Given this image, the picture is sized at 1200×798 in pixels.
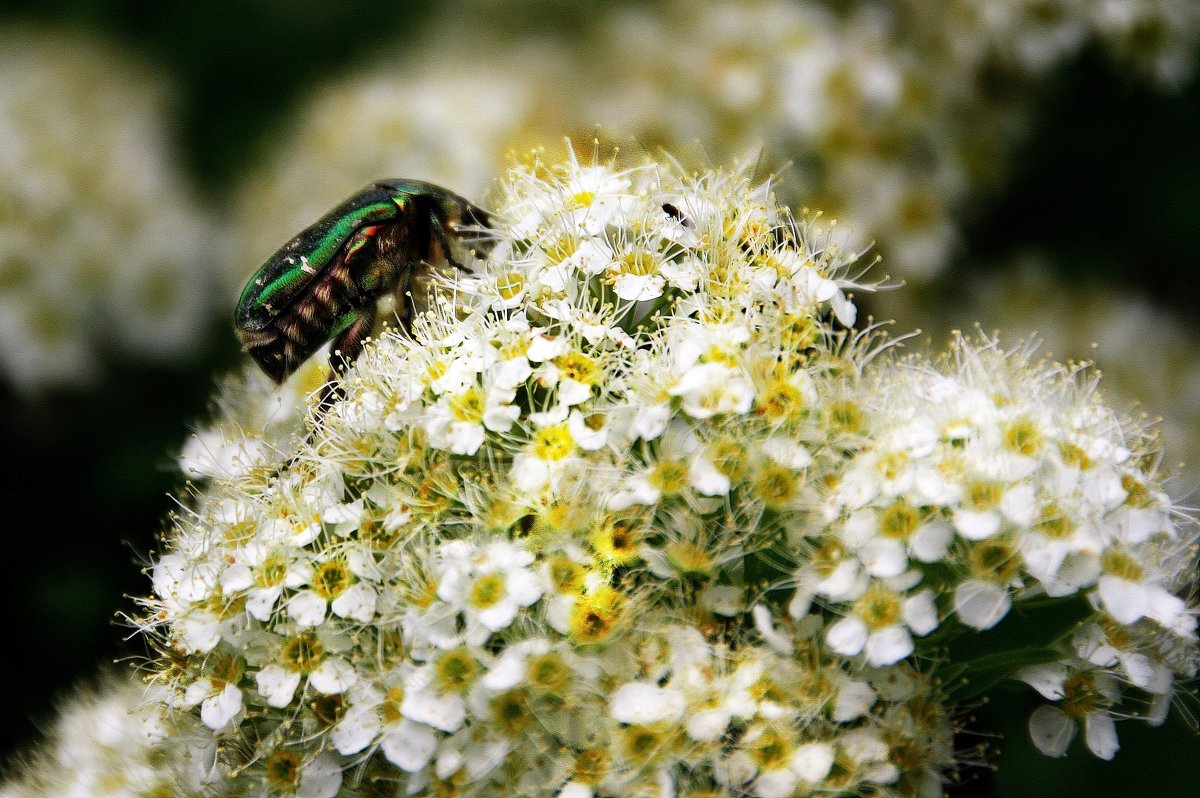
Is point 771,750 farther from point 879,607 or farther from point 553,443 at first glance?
point 553,443

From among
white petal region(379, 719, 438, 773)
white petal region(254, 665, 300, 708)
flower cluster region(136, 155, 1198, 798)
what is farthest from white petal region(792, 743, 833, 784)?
white petal region(254, 665, 300, 708)

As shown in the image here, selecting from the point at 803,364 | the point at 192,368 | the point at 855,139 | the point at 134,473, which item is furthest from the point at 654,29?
the point at 803,364

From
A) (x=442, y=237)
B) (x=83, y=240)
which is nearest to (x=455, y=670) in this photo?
(x=442, y=237)

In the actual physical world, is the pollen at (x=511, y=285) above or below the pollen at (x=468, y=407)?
above

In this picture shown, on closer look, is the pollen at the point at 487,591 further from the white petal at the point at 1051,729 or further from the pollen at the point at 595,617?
the white petal at the point at 1051,729

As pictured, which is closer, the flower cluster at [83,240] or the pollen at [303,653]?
the pollen at [303,653]

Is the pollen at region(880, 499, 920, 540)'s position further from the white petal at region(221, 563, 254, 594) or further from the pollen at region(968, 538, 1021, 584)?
the white petal at region(221, 563, 254, 594)

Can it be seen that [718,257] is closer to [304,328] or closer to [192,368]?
[304,328]

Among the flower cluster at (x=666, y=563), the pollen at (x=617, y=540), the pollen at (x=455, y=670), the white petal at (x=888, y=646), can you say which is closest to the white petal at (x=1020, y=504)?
the flower cluster at (x=666, y=563)
